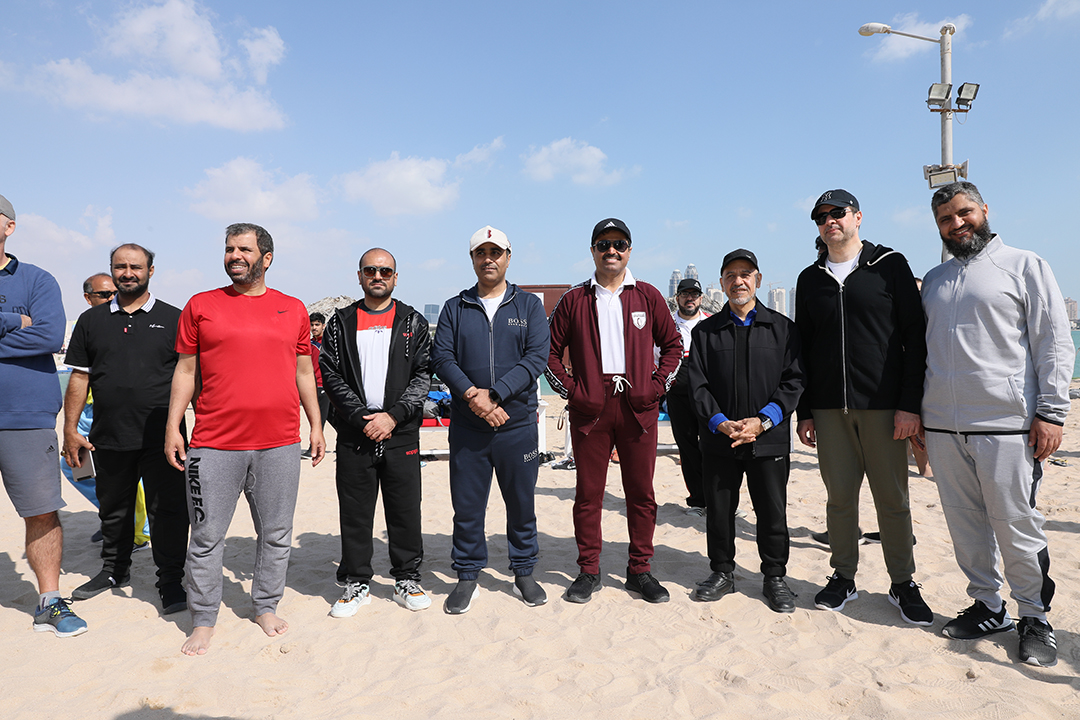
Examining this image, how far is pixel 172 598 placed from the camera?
3777mm

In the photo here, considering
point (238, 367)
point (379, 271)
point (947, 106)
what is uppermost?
point (947, 106)

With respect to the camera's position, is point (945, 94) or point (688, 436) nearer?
point (688, 436)

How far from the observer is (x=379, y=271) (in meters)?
3.81

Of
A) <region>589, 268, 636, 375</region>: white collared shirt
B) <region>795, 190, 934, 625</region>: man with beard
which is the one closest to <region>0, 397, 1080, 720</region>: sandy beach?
<region>795, 190, 934, 625</region>: man with beard

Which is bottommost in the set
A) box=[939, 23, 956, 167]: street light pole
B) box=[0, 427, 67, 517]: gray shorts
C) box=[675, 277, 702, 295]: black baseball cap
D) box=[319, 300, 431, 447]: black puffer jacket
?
box=[0, 427, 67, 517]: gray shorts

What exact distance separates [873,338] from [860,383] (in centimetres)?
27

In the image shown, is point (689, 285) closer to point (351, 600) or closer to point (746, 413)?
point (746, 413)

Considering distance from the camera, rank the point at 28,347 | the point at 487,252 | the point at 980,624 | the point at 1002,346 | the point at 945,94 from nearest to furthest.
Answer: the point at 1002,346, the point at 980,624, the point at 28,347, the point at 487,252, the point at 945,94

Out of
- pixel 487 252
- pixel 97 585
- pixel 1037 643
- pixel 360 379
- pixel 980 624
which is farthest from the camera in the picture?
pixel 97 585

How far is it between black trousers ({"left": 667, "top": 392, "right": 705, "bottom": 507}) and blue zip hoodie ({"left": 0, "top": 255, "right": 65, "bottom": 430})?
4781mm

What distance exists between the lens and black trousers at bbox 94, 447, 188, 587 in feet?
12.6

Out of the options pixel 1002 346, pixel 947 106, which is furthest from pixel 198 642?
pixel 947 106

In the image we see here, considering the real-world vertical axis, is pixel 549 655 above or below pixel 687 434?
below

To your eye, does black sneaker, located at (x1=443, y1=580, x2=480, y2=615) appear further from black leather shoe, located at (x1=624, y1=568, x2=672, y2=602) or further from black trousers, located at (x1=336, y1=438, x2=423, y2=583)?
black leather shoe, located at (x1=624, y1=568, x2=672, y2=602)
